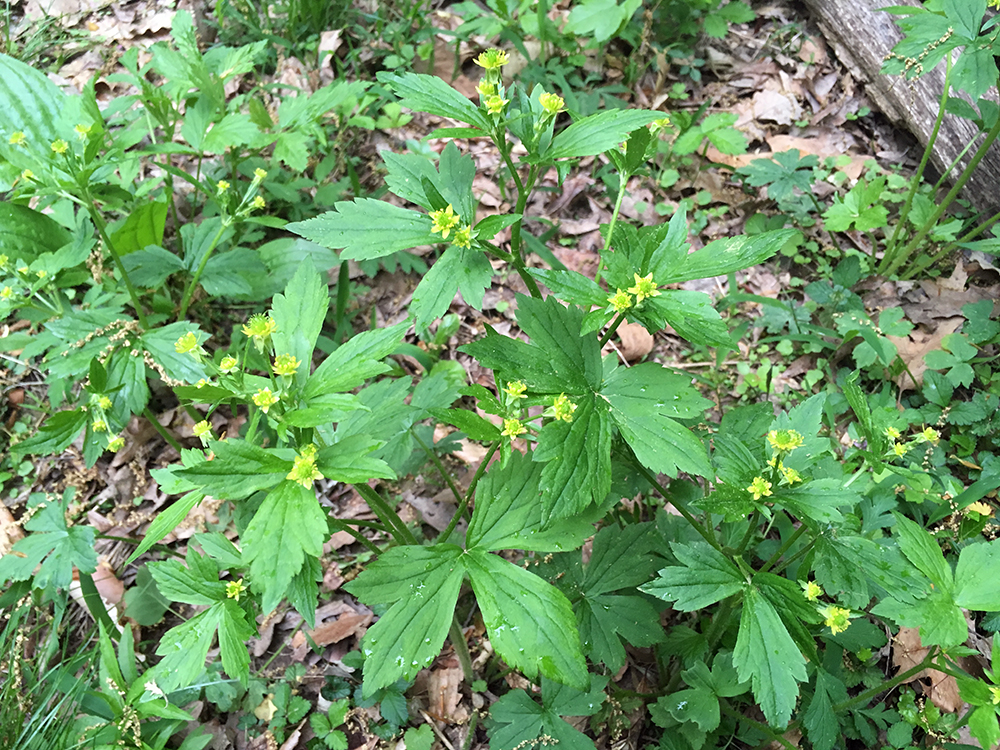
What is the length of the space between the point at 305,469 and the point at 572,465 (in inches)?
22.5

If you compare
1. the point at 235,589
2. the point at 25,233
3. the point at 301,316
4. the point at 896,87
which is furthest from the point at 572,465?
the point at 896,87

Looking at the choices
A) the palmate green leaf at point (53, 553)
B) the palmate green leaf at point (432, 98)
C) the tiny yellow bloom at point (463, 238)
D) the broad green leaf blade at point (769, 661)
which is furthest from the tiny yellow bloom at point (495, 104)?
the palmate green leaf at point (53, 553)

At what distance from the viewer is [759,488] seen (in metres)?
1.39

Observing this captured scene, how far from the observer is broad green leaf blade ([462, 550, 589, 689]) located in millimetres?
1438

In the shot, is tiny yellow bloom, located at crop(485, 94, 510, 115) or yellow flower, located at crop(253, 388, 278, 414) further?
tiny yellow bloom, located at crop(485, 94, 510, 115)

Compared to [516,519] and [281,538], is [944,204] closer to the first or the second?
[516,519]

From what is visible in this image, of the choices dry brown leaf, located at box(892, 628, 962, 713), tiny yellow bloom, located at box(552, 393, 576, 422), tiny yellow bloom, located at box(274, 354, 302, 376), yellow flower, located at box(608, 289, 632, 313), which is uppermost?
tiny yellow bloom, located at box(274, 354, 302, 376)

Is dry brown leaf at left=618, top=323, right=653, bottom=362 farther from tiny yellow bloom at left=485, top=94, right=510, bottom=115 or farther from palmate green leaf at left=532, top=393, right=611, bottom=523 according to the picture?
tiny yellow bloom at left=485, top=94, right=510, bottom=115

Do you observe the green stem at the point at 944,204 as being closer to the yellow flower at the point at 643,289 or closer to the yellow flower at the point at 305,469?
the yellow flower at the point at 643,289

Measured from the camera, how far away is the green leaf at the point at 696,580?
1.45 meters

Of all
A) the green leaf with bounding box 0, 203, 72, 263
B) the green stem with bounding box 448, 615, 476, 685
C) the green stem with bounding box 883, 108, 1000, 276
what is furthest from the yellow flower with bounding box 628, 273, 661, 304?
the green leaf with bounding box 0, 203, 72, 263

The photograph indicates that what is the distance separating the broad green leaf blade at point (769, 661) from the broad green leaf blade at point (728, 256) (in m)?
0.77

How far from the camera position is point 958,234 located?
115 inches

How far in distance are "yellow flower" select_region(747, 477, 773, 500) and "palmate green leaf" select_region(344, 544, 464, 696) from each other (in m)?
0.70
